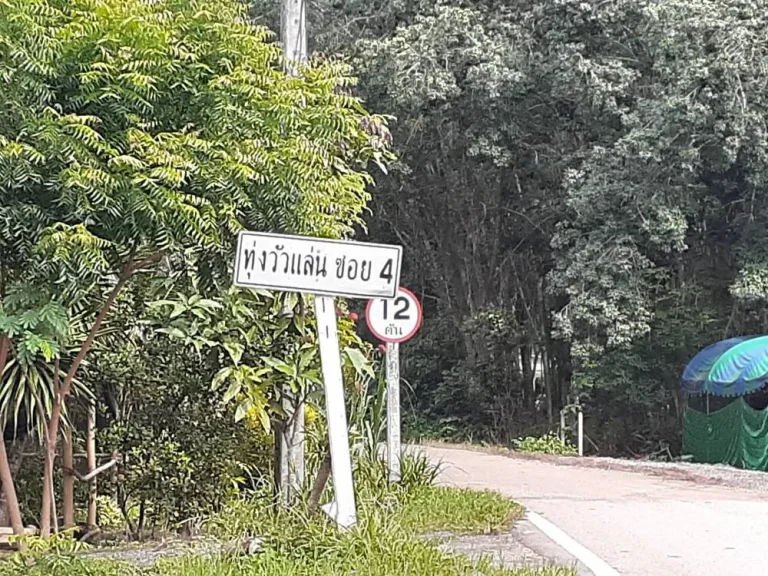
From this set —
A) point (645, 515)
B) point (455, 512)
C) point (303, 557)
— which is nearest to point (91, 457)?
point (455, 512)

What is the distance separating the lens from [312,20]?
869 inches

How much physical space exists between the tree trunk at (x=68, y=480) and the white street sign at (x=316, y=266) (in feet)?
11.4

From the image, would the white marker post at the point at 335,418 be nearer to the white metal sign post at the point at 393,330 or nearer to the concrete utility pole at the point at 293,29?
the white metal sign post at the point at 393,330

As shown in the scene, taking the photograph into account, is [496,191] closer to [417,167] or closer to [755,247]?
[417,167]

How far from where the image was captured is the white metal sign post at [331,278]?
18.4 feet

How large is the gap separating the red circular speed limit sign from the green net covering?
32.5 feet

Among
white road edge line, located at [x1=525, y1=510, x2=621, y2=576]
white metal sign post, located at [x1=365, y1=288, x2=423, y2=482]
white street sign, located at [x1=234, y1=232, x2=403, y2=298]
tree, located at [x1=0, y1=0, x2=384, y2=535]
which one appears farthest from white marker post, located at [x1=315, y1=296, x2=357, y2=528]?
white metal sign post, located at [x1=365, y1=288, x2=423, y2=482]

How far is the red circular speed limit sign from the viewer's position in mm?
8953

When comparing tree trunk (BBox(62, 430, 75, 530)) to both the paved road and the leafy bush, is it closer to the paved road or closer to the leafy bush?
the paved road

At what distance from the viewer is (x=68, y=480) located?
8375 millimetres

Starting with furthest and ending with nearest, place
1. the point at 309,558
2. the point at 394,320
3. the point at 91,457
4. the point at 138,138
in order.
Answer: the point at 394,320 < the point at 91,457 < the point at 309,558 < the point at 138,138

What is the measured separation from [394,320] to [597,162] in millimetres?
12742

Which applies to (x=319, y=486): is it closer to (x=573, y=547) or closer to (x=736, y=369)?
(x=573, y=547)

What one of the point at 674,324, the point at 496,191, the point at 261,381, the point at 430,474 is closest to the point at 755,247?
the point at 674,324
